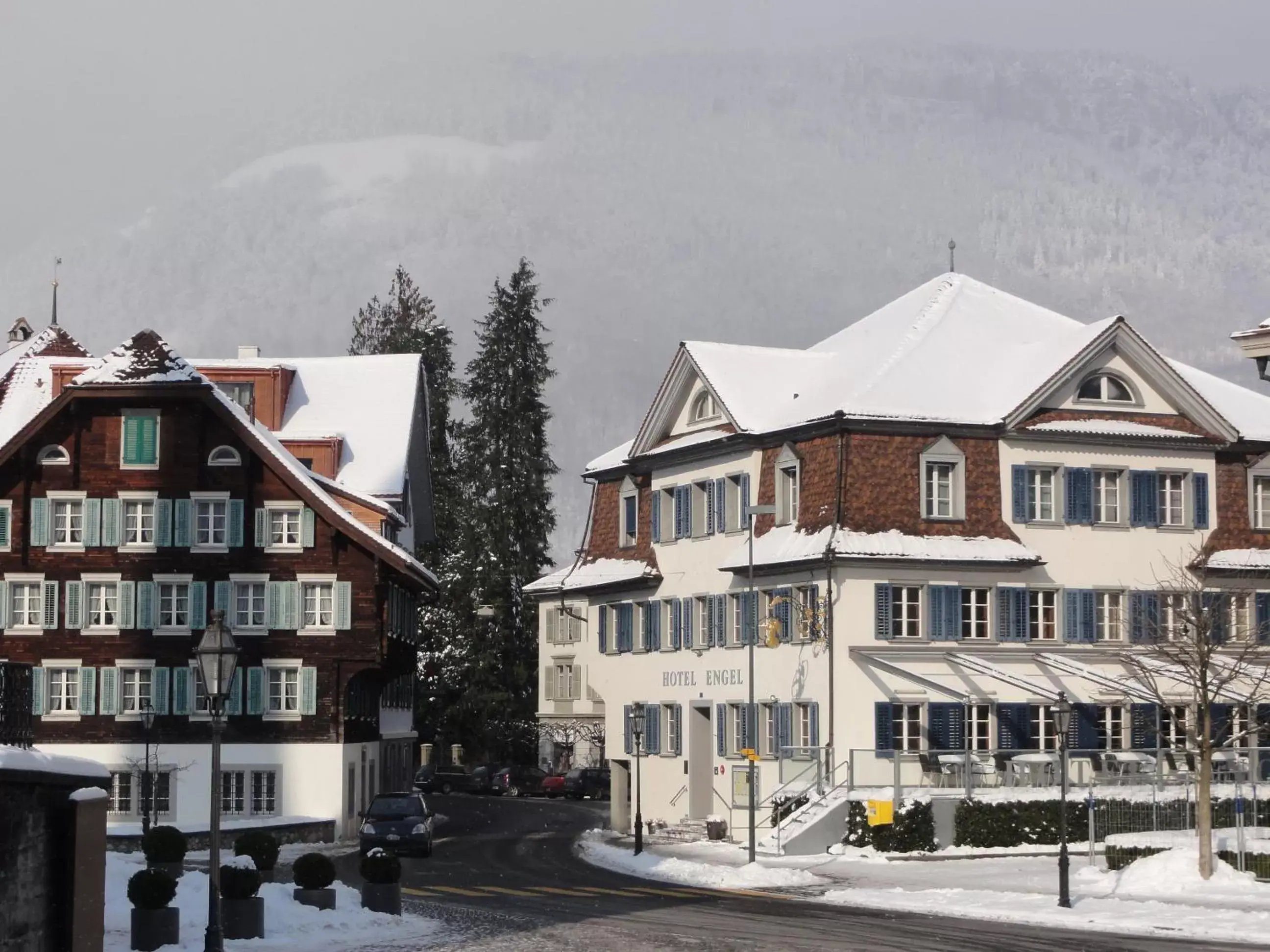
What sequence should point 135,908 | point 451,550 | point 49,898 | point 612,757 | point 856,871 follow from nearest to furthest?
point 49,898 < point 135,908 < point 856,871 < point 612,757 < point 451,550

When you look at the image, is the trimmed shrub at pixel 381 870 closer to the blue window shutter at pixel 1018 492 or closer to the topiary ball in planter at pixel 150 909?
the topiary ball in planter at pixel 150 909

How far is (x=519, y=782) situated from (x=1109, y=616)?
39036mm

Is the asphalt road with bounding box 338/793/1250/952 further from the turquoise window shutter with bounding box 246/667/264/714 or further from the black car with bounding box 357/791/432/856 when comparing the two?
the turquoise window shutter with bounding box 246/667/264/714

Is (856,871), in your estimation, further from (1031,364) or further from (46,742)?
(46,742)

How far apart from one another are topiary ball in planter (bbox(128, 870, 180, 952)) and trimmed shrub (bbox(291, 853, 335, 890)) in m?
5.30

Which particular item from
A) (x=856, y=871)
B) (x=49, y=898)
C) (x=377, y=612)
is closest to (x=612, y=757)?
(x=377, y=612)

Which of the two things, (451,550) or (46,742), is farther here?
(451,550)

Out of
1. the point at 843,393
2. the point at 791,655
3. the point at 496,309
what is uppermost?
the point at 496,309

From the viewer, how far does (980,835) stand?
51219 mm

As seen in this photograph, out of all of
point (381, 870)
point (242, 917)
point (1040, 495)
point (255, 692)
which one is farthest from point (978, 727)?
point (242, 917)

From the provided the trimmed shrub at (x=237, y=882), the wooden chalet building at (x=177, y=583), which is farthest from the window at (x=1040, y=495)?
the trimmed shrub at (x=237, y=882)

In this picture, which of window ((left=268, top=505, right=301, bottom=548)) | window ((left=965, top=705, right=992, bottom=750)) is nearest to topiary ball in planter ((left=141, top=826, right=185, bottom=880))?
window ((left=965, top=705, right=992, bottom=750))

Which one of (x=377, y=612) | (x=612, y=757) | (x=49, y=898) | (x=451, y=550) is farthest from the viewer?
(x=451, y=550)

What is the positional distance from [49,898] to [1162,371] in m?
42.4
